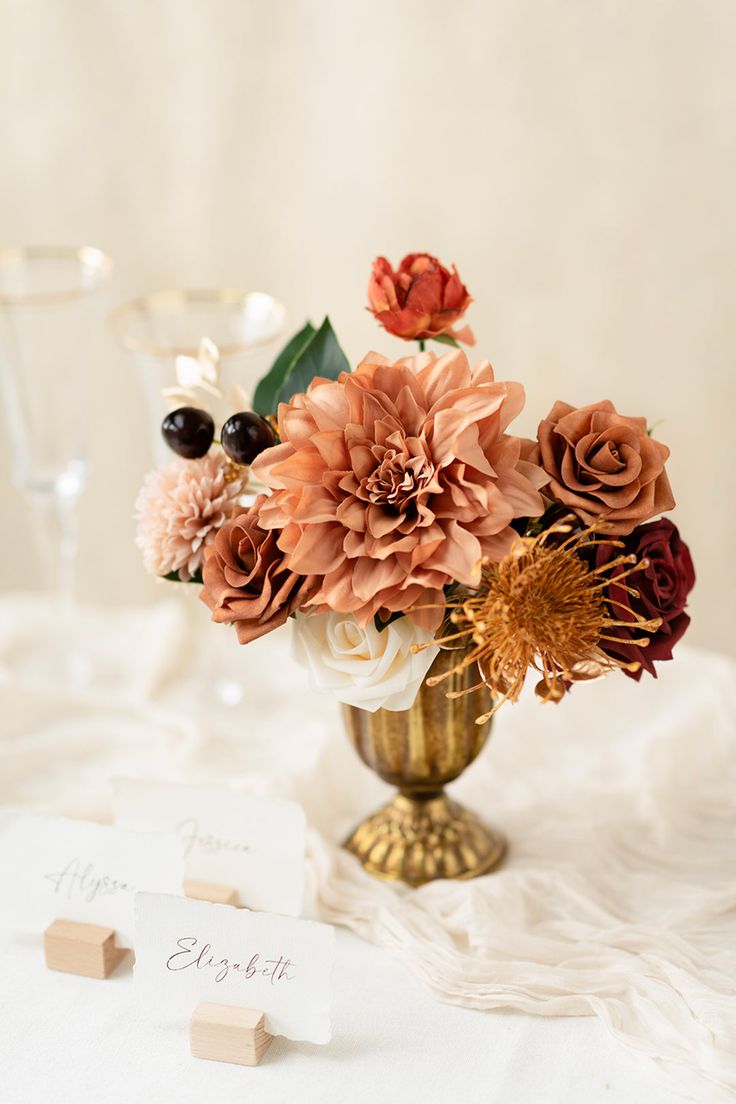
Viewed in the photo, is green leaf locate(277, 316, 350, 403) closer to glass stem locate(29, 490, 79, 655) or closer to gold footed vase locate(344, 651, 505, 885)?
gold footed vase locate(344, 651, 505, 885)

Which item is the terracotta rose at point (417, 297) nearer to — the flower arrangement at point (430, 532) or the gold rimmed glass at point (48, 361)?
the flower arrangement at point (430, 532)

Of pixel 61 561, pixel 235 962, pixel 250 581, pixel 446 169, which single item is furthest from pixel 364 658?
pixel 446 169

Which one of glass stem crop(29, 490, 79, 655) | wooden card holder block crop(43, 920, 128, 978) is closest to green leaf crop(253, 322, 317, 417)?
wooden card holder block crop(43, 920, 128, 978)

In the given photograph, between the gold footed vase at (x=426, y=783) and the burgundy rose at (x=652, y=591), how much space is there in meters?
0.12

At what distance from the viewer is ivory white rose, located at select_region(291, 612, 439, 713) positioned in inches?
26.4

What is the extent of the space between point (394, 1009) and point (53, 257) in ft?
2.62

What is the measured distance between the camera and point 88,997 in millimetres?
716

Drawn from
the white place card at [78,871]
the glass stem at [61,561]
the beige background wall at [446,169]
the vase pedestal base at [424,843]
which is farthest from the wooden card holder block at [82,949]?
the beige background wall at [446,169]

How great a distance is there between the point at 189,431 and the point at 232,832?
0.90ft

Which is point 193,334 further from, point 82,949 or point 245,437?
point 82,949

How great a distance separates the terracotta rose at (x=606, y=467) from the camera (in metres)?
0.65

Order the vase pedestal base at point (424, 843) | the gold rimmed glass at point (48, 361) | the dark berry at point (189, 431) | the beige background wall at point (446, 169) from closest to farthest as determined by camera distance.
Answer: the dark berry at point (189, 431)
the vase pedestal base at point (424, 843)
the gold rimmed glass at point (48, 361)
the beige background wall at point (446, 169)

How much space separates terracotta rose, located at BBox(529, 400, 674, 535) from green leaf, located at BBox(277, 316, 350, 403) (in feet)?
0.56

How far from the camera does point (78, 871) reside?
75 cm
